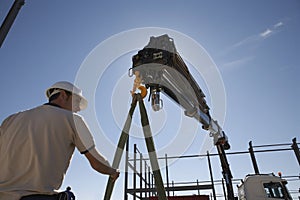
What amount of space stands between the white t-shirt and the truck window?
809 cm

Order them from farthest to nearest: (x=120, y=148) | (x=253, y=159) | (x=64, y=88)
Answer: (x=253, y=159), (x=120, y=148), (x=64, y=88)

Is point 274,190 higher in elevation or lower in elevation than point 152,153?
higher

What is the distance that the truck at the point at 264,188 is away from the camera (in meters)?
7.86

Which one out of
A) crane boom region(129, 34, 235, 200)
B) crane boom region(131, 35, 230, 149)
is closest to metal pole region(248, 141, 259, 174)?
crane boom region(129, 34, 235, 200)

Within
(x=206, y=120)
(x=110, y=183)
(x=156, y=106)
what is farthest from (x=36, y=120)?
(x=206, y=120)

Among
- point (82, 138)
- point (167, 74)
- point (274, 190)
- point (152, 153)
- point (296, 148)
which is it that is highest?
point (296, 148)

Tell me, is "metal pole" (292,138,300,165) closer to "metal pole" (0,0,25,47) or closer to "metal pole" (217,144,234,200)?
"metal pole" (217,144,234,200)

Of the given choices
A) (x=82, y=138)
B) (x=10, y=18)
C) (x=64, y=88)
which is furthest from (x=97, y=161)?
(x=10, y=18)

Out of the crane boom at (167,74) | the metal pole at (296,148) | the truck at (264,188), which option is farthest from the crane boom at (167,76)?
the metal pole at (296,148)

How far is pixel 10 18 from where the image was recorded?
4.32m

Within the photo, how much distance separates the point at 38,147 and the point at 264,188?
27.5ft

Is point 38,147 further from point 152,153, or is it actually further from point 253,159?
point 253,159

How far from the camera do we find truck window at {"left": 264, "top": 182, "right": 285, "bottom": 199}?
7.91 meters

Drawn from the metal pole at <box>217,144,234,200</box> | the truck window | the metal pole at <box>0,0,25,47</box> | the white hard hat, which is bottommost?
the white hard hat
